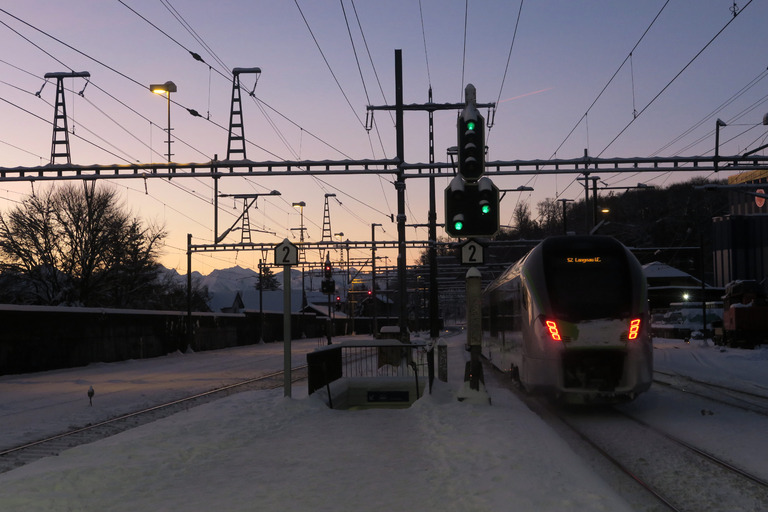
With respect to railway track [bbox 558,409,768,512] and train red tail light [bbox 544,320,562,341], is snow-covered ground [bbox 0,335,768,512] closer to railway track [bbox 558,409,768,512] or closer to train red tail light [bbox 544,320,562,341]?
railway track [bbox 558,409,768,512]

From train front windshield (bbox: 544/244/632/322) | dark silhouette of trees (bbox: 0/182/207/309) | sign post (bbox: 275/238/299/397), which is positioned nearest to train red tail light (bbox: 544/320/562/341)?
train front windshield (bbox: 544/244/632/322)

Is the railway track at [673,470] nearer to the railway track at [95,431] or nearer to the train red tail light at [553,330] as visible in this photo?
the train red tail light at [553,330]

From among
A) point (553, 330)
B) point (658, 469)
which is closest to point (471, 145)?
point (553, 330)

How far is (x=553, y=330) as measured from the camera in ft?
42.2

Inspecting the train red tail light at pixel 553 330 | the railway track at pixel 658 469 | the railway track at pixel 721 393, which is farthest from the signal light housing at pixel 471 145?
the railway track at pixel 721 393

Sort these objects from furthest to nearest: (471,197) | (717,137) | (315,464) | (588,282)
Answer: (717,137)
(588,282)
(471,197)
(315,464)

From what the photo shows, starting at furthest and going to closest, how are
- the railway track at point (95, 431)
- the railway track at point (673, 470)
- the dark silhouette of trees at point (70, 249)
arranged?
the dark silhouette of trees at point (70, 249) < the railway track at point (95, 431) < the railway track at point (673, 470)

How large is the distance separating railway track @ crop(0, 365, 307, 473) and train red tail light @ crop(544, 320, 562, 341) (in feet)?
24.2

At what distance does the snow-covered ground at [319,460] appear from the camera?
21.5ft

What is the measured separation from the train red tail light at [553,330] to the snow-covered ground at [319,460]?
139 centimetres

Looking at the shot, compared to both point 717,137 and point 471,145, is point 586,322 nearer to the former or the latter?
point 471,145

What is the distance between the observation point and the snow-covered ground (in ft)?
21.5

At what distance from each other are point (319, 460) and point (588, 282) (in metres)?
6.78

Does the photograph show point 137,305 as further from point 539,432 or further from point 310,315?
point 539,432
